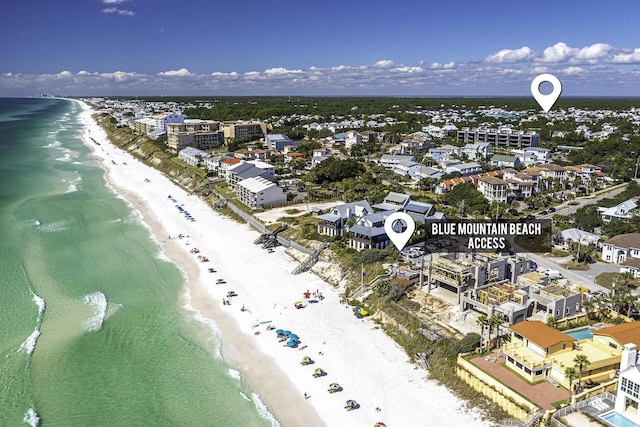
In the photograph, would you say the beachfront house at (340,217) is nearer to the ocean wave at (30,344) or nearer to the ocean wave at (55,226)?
the ocean wave at (30,344)

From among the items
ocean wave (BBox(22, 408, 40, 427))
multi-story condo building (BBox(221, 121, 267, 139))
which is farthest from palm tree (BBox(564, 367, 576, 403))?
multi-story condo building (BBox(221, 121, 267, 139))

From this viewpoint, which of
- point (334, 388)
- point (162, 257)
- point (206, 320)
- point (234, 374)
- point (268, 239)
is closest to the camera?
point (334, 388)

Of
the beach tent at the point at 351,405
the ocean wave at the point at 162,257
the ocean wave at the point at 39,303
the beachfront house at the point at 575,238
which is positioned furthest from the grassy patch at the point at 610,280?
the ocean wave at the point at 39,303

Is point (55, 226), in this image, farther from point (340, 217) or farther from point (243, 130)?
point (243, 130)

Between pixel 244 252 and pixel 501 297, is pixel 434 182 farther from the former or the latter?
pixel 501 297

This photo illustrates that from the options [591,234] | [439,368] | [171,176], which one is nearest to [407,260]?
[439,368]

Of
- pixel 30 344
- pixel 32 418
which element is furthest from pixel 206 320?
pixel 32 418
